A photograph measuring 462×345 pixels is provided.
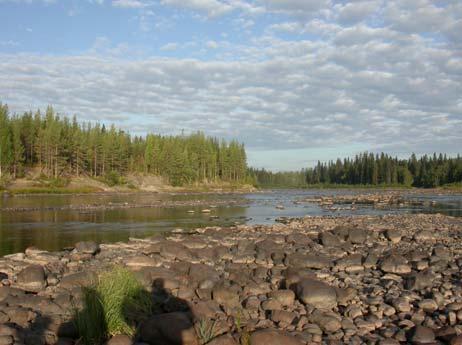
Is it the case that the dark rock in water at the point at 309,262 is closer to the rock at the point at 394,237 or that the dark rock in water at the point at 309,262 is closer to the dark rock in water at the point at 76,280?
the rock at the point at 394,237

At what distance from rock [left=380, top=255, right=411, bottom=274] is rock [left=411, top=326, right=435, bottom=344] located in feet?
19.7

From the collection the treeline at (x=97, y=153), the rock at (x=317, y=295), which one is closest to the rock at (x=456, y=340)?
the rock at (x=317, y=295)

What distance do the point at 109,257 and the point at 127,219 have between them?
61.9ft

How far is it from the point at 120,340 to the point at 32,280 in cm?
671

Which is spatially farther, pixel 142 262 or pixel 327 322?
pixel 142 262

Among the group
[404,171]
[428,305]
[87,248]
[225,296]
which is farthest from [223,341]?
[404,171]

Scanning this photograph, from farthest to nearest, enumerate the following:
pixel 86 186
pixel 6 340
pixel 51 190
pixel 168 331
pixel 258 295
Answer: pixel 86 186 → pixel 51 190 → pixel 258 295 → pixel 168 331 → pixel 6 340

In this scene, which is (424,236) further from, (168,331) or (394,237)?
(168,331)

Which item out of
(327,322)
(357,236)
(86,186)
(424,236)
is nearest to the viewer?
(327,322)

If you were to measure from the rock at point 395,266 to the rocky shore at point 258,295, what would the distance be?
0.12 feet

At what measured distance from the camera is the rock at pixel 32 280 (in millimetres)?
14031

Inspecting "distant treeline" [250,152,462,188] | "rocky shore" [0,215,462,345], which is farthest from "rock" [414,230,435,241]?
"distant treeline" [250,152,462,188]

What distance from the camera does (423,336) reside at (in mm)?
9555

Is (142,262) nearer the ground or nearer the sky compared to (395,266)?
nearer the ground
